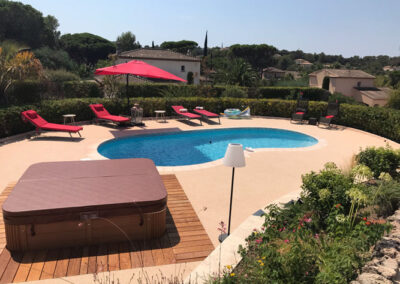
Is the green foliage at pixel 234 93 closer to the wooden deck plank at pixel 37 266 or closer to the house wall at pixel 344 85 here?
the wooden deck plank at pixel 37 266

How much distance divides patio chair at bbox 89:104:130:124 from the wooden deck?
9486mm

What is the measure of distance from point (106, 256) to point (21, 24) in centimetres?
5477

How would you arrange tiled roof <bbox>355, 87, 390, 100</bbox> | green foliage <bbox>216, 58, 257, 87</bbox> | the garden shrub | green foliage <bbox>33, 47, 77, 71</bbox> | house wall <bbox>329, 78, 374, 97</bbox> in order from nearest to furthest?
the garden shrub → green foliage <bbox>216, 58, 257, 87</bbox> → green foliage <bbox>33, 47, 77, 71</bbox> → tiled roof <bbox>355, 87, 390, 100</bbox> → house wall <bbox>329, 78, 374, 97</bbox>

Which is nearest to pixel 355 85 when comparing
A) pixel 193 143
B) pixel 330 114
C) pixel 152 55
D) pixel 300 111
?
pixel 152 55

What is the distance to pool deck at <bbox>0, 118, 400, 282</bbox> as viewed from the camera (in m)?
6.38

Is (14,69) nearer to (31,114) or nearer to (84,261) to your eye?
(31,114)

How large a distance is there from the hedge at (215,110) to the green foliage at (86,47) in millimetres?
65128

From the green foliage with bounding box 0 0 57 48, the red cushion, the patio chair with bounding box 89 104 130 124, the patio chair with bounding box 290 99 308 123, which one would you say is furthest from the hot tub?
the green foliage with bounding box 0 0 57 48

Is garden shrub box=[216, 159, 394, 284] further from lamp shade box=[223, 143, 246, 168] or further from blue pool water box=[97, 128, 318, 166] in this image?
blue pool water box=[97, 128, 318, 166]

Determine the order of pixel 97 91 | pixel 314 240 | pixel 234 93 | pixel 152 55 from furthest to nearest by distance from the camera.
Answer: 1. pixel 152 55
2. pixel 234 93
3. pixel 97 91
4. pixel 314 240

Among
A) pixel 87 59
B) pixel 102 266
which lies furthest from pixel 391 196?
pixel 87 59

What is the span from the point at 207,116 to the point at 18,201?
43.8ft

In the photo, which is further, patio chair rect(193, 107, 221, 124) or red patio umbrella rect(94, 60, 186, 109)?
patio chair rect(193, 107, 221, 124)

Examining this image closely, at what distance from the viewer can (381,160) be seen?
6785mm
